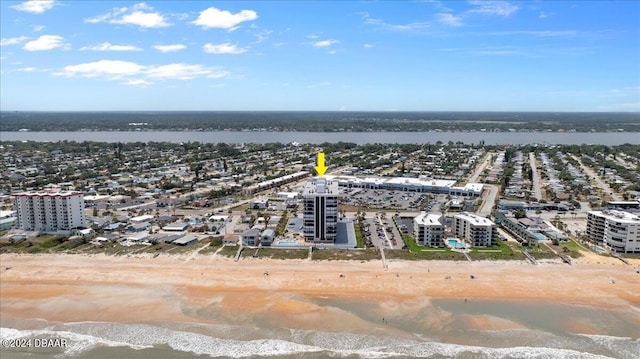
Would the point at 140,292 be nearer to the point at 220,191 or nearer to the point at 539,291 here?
the point at 539,291

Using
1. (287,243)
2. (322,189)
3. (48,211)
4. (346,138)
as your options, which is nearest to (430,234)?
(322,189)

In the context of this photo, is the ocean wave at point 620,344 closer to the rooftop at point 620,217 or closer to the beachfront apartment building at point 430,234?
the beachfront apartment building at point 430,234

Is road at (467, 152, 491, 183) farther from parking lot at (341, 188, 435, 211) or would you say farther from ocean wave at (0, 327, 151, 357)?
ocean wave at (0, 327, 151, 357)

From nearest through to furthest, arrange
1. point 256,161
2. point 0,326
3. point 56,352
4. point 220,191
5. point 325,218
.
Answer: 1. point 56,352
2. point 0,326
3. point 325,218
4. point 220,191
5. point 256,161

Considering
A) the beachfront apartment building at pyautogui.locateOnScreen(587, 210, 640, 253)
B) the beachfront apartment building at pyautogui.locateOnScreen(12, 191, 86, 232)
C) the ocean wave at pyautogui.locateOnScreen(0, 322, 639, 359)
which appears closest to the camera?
the ocean wave at pyautogui.locateOnScreen(0, 322, 639, 359)

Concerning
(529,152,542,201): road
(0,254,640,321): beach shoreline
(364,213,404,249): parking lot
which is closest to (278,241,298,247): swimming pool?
(0,254,640,321): beach shoreline

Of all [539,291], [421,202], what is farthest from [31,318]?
[421,202]

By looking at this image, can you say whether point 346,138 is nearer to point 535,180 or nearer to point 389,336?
point 535,180
